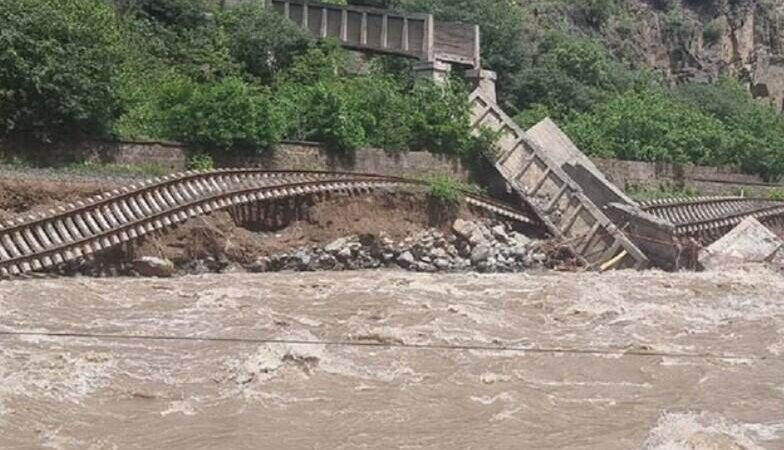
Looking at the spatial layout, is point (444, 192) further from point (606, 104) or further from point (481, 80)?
point (606, 104)

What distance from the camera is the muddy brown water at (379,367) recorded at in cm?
1142

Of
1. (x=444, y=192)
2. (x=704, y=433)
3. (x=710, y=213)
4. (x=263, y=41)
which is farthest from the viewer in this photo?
(x=263, y=41)

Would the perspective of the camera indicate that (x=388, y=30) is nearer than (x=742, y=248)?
No

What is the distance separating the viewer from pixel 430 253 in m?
25.6

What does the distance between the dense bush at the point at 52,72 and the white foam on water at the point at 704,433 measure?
1648 cm

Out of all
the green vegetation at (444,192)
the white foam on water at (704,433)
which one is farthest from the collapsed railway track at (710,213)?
the white foam on water at (704,433)

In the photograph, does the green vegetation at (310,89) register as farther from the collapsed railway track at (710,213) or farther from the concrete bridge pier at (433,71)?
the collapsed railway track at (710,213)

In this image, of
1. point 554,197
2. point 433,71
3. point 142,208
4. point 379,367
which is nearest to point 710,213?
point 554,197

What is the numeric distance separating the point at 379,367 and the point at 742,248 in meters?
15.6

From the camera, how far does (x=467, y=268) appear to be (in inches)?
992

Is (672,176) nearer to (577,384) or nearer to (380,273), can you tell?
(380,273)

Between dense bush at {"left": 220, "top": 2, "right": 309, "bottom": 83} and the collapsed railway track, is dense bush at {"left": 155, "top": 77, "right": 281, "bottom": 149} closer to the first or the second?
dense bush at {"left": 220, "top": 2, "right": 309, "bottom": 83}

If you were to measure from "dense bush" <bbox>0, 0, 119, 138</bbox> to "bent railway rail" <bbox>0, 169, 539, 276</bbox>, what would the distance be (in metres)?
2.97

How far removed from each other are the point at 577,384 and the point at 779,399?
255 centimetres
